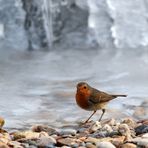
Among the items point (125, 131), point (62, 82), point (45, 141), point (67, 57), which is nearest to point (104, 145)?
point (45, 141)

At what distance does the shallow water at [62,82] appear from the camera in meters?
7.41

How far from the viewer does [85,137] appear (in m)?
5.76

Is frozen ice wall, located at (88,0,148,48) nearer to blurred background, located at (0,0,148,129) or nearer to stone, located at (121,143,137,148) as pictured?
blurred background, located at (0,0,148,129)

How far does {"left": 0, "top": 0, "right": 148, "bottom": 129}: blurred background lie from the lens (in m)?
7.72

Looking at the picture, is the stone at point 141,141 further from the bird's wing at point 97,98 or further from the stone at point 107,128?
the bird's wing at point 97,98

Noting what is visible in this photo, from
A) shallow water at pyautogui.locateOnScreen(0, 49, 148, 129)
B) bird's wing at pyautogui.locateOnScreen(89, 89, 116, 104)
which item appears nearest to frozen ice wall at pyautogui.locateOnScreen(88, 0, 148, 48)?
shallow water at pyautogui.locateOnScreen(0, 49, 148, 129)

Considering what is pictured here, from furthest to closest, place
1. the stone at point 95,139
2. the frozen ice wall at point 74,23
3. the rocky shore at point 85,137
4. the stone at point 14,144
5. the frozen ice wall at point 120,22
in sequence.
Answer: the frozen ice wall at point 120,22 < the frozen ice wall at point 74,23 < the stone at point 95,139 < the rocky shore at point 85,137 < the stone at point 14,144

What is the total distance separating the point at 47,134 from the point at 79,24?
26.3 ft

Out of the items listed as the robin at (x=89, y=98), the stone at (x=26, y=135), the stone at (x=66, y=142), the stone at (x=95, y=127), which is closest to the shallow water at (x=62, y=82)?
the robin at (x=89, y=98)

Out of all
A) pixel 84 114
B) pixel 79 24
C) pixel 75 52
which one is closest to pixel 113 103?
pixel 84 114

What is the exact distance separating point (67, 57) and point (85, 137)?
612 centimetres

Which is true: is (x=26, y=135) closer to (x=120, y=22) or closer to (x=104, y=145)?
(x=104, y=145)

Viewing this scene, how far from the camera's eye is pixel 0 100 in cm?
809

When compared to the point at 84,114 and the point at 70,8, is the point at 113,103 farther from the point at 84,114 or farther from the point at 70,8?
the point at 70,8
